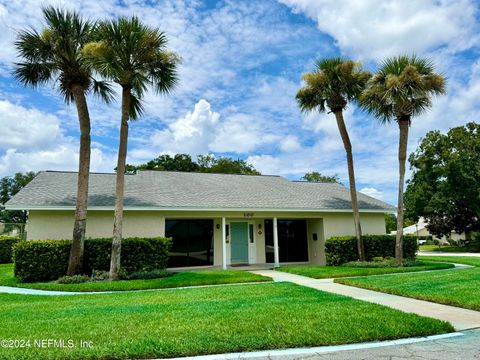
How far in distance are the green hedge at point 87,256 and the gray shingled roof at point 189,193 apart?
4.76ft

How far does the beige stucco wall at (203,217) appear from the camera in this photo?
13195mm

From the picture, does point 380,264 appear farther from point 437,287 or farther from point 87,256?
point 87,256

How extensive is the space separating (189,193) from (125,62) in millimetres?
6735

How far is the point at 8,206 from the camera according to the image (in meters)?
12.1

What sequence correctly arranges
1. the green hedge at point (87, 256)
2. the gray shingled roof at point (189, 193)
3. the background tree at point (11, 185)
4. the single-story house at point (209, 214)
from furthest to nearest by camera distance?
the background tree at point (11, 185) → the gray shingled roof at point (189, 193) → the single-story house at point (209, 214) → the green hedge at point (87, 256)

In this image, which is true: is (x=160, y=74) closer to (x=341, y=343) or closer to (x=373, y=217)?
(x=341, y=343)

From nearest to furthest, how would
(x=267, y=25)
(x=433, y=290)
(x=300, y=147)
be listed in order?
(x=433, y=290) → (x=267, y=25) → (x=300, y=147)

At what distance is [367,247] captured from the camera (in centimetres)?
1598

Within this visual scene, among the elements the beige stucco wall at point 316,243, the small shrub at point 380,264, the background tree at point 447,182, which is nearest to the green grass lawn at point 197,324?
the small shrub at point 380,264

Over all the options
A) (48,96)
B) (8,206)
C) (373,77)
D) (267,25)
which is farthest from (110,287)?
(373,77)

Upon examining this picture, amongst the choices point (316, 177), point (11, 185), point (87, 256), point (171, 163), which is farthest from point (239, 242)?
point (11, 185)

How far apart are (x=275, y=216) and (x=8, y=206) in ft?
34.7

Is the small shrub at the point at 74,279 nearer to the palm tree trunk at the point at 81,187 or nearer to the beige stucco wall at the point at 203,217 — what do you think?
the palm tree trunk at the point at 81,187

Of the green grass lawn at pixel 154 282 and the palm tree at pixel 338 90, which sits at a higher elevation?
the palm tree at pixel 338 90
